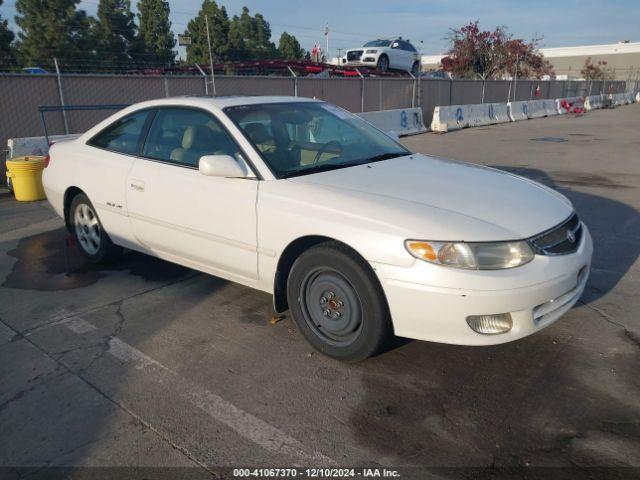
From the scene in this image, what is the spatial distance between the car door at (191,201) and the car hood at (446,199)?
0.53 metres

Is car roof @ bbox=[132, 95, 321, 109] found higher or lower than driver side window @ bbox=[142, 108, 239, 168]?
higher

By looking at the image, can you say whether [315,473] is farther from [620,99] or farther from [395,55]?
[620,99]

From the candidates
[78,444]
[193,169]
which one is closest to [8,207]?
[193,169]

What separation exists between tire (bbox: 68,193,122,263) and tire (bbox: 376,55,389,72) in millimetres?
20591

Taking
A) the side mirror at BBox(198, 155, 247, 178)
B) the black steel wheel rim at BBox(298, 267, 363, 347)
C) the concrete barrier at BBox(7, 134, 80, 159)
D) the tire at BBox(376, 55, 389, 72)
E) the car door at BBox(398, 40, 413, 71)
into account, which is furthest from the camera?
the car door at BBox(398, 40, 413, 71)

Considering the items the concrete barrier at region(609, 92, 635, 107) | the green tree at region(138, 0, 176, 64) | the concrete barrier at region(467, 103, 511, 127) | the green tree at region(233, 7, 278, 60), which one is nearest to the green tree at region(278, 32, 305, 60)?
the green tree at region(233, 7, 278, 60)

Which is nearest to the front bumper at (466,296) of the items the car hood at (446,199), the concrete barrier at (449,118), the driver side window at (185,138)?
the car hood at (446,199)

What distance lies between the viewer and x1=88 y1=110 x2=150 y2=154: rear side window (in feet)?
14.5

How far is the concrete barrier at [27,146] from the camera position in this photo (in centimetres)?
881

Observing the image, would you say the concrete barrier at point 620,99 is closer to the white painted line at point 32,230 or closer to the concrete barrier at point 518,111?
the concrete barrier at point 518,111

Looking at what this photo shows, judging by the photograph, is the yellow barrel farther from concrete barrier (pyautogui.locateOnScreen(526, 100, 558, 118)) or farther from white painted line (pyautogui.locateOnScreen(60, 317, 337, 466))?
concrete barrier (pyautogui.locateOnScreen(526, 100, 558, 118))

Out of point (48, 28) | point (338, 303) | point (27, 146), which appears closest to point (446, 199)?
point (338, 303)

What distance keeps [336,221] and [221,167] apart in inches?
35.5

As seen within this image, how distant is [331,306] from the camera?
320 centimetres
